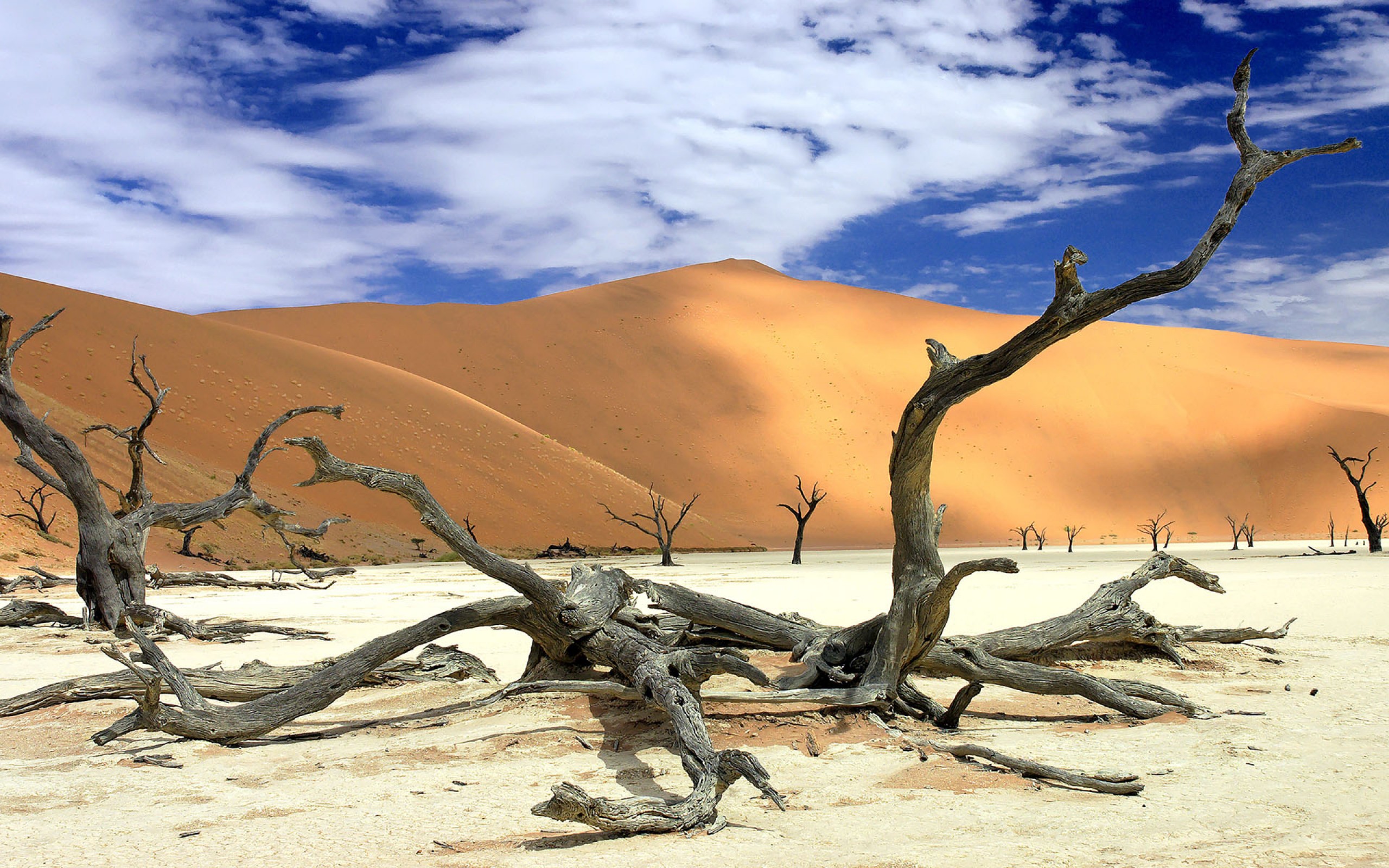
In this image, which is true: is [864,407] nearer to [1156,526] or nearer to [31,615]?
[1156,526]

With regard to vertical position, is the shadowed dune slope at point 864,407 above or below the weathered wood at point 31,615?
above

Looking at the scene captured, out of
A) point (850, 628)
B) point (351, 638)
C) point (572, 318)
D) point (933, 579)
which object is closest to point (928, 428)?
point (933, 579)

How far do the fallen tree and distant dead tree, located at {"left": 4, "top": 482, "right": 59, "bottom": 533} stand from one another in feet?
54.0

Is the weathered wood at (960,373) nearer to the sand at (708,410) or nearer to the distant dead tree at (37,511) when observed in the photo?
the distant dead tree at (37,511)

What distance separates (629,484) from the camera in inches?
1822

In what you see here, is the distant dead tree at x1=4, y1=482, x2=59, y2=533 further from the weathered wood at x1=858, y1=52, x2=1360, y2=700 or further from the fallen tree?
the weathered wood at x1=858, y1=52, x2=1360, y2=700

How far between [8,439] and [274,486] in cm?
918

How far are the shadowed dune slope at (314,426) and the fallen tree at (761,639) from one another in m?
24.8

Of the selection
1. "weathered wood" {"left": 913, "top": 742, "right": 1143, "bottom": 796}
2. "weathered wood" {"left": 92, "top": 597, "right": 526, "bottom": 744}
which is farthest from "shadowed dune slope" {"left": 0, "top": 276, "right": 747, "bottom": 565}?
"weathered wood" {"left": 913, "top": 742, "right": 1143, "bottom": 796}

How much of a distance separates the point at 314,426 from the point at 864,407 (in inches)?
1475

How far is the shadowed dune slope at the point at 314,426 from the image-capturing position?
33.6 m

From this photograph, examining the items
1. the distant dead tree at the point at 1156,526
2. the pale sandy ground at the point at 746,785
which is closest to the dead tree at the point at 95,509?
the pale sandy ground at the point at 746,785

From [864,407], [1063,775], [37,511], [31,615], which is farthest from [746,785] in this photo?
[864,407]

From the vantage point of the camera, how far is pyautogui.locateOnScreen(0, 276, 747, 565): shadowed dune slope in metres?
33.6
